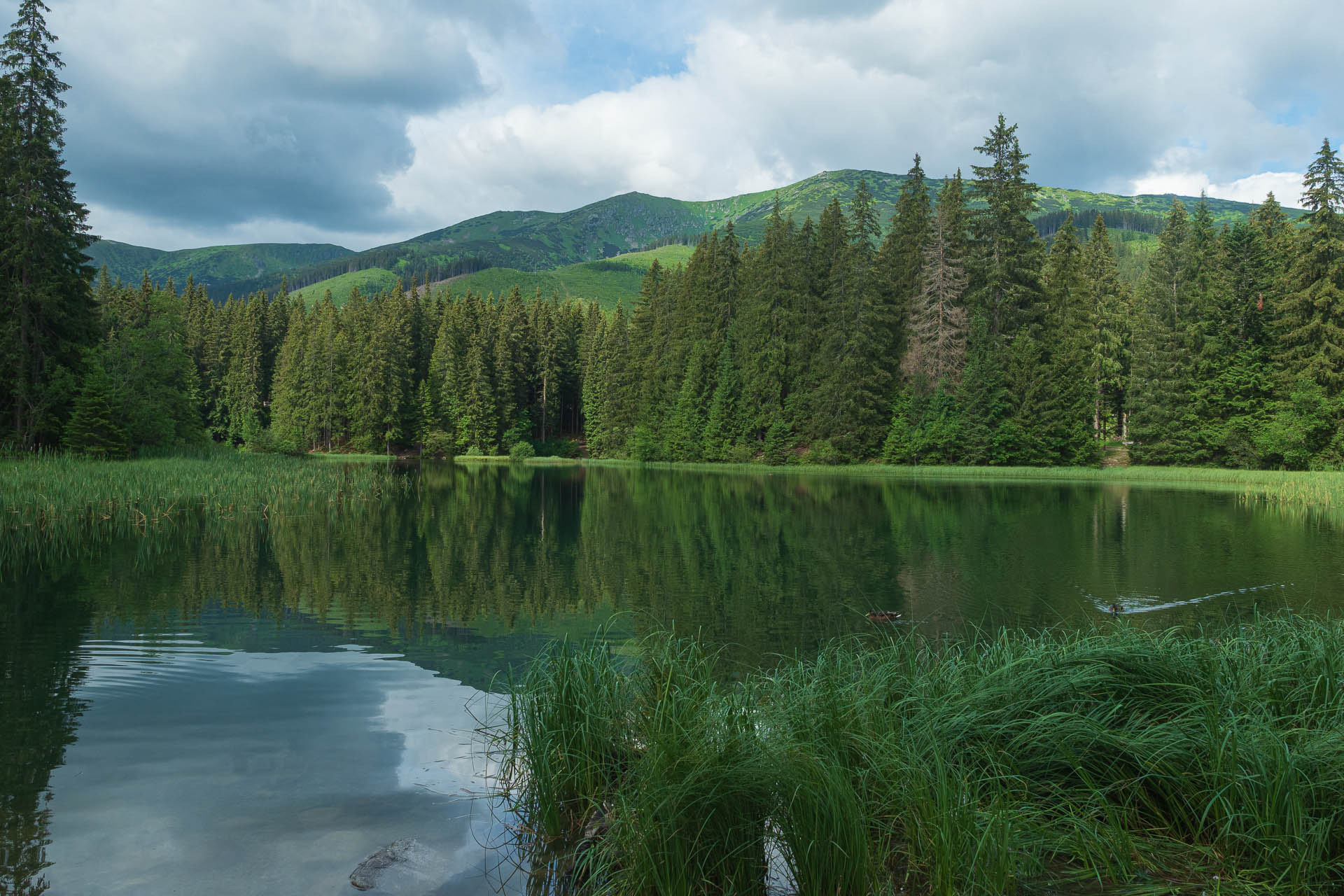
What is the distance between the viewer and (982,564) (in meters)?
14.5

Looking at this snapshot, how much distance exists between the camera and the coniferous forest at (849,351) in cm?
3080

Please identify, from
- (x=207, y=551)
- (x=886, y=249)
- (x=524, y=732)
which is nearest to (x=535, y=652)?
(x=524, y=732)

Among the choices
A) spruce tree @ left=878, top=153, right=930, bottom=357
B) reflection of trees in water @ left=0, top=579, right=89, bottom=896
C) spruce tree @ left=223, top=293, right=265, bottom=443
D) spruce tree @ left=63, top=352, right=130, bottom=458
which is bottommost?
reflection of trees in water @ left=0, top=579, right=89, bottom=896

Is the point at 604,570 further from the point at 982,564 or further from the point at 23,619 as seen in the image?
the point at 23,619

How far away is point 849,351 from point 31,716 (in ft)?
160

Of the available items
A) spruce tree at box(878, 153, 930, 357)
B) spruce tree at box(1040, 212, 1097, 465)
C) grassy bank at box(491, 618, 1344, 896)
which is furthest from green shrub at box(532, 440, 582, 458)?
grassy bank at box(491, 618, 1344, 896)

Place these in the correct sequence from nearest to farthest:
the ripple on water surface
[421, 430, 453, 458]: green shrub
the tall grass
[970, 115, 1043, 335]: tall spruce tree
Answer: the ripple on water surface
the tall grass
[970, 115, 1043, 335]: tall spruce tree
[421, 430, 453, 458]: green shrub

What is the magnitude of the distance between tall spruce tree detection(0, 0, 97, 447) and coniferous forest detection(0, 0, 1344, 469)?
0.31ft

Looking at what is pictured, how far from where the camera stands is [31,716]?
6.48 metres

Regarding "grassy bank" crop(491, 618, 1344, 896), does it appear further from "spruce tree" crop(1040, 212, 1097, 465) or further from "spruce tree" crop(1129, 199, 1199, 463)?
"spruce tree" crop(1129, 199, 1199, 463)

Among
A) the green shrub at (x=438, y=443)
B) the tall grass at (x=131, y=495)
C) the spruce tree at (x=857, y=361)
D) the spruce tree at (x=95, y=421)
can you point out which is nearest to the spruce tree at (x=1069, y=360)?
the spruce tree at (x=857, y=361)

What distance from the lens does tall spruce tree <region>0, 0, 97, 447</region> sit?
96.3 feet

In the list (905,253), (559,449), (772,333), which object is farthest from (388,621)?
(559,449)

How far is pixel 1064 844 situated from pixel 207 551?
54.4 feet
